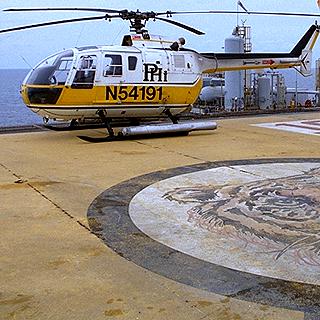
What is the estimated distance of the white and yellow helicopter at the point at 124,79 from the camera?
1109cm

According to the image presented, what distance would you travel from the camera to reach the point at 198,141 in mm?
11461

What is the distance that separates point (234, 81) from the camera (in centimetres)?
2494

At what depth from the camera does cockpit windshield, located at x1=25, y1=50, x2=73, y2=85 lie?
11016 mm

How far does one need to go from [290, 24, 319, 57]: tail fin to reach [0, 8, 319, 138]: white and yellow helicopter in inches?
120

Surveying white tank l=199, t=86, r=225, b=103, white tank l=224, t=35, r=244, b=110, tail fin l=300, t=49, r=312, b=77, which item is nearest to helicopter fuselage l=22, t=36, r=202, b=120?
tail fin l=300, t=49, r=312, b=77

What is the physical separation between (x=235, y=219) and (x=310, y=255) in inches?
46.1

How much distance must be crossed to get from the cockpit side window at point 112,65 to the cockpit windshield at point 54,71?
2.63 ft

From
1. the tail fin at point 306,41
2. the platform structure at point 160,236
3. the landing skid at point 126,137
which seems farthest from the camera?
the tail fin at point 306,41

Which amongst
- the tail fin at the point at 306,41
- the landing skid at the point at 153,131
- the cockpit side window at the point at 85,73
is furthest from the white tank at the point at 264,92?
the cockpit side window at the point at 85,73

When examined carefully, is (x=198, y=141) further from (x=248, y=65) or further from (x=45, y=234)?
(x=45, y=234)

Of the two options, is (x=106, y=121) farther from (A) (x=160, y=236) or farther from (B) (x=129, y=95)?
Answer: (A) (x=160, y=236)

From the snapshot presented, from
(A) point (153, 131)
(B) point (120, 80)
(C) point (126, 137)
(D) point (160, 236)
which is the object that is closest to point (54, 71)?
(B) point (120, 80)

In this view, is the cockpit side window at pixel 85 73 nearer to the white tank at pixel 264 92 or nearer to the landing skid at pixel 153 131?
the landing skid at pixel 153 131

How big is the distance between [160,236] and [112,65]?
7240 millimetres
